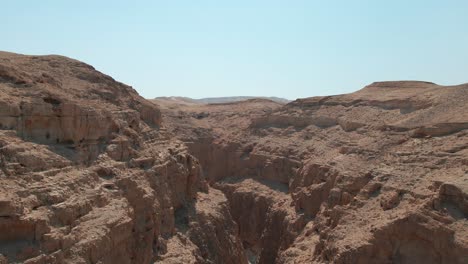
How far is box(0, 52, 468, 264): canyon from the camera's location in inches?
625

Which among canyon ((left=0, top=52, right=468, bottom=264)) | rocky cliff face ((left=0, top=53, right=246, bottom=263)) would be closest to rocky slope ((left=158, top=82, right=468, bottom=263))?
canyon ((left=0, top=52, right=468, bottom=264))

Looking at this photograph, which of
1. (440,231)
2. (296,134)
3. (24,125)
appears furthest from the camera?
(296,134)

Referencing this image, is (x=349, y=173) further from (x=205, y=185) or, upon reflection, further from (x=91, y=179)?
(x=91, y=179)

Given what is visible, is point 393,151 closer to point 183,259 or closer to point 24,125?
point 183,259

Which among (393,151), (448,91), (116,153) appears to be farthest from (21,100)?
(448,91)

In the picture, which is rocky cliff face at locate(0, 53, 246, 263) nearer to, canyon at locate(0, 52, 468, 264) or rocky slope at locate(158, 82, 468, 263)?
canyon at locate(0, 52, 468, 264)

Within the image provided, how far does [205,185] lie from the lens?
3331 cm

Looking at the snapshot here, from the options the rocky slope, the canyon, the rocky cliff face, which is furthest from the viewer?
the rocky slope

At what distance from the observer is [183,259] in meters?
22.1

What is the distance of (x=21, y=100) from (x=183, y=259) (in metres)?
9.68

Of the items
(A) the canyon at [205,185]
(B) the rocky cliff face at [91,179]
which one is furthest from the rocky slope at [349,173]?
(B) the rocky cliff face at [91,179]

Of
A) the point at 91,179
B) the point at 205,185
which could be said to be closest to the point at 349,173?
the point at 205,185

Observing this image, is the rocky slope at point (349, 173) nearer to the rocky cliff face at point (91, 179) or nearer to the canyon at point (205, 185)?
the canyon at point (205, 185)

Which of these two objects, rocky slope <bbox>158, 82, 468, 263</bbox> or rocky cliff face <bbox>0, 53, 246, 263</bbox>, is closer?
rocky cliff face <bbox>0, 53, 246, 263</bbox>
